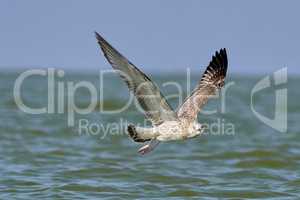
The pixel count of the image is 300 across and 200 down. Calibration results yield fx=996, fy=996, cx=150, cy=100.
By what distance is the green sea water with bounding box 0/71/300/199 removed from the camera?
12383mm

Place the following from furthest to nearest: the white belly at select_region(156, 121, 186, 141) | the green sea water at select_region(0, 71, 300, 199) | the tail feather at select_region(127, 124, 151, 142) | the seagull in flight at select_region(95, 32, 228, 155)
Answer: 1. the green sea water at select_region(0, 71, 300, 199)
2. the white belly at select_region(156, 121, 186, 141)
3. the tail feather at select_region(127, 124, 151, 142)
4. the seagull in flight at select_region(95, 32, 228, 155)

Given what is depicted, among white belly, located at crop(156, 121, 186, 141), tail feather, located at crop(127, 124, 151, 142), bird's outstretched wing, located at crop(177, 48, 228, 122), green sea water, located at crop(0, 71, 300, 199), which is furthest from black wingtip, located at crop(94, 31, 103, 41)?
green sea water, located at crop(0, 71, 300, 199)

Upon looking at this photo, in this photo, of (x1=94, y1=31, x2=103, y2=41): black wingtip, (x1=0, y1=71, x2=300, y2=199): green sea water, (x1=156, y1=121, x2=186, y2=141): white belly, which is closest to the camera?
(x1=94, y1=31, x2=103, y2=41): black wingtip

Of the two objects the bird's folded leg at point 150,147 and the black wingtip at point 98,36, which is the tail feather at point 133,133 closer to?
the bird's folded leg at point 150,147

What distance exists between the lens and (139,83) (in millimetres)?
9883

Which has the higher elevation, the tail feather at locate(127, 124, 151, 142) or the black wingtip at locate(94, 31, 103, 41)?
the black wingtip at locate(94, 31, 103, 41)

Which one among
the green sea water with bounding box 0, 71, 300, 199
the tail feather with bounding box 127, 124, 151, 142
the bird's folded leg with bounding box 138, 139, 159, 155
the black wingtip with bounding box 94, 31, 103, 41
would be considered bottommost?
the green sea water with bounding box 0, 71, 300, 199

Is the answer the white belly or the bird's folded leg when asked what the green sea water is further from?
the white belly

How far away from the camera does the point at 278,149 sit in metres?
17.2

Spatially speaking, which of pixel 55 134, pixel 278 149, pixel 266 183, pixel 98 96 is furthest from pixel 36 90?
pixel 266 183

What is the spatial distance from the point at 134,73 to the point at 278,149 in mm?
7863

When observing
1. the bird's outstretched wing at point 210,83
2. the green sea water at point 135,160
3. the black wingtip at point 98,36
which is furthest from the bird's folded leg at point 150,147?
the green sea water at point 135,160

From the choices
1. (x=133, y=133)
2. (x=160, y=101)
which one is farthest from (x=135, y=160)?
(x=133, y=133)

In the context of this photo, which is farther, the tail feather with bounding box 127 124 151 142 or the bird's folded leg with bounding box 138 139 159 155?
the bird's folded leg with bounding box 138 139 159 155
